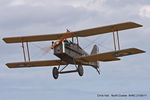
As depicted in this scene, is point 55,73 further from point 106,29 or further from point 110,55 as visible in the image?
point 106,29

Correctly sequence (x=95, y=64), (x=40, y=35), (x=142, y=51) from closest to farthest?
(x=142, y=51) → (x=40, y=35) → (x=95, y=64)

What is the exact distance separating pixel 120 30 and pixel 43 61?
5.98m

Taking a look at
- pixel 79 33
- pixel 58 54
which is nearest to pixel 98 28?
pixel 79 33

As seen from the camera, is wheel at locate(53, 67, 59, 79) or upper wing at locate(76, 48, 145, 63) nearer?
upper wing at locate(76, 48, 145, 63)

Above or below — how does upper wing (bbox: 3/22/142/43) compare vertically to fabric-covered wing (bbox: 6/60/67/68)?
above

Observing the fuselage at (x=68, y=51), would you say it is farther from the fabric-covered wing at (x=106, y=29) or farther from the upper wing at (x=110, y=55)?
the fabric-covered wing at (x=106, y=29)

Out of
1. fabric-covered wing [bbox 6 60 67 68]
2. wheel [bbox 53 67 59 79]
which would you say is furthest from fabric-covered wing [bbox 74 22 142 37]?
fabric-covered wing [bbox 6 60 67 68]

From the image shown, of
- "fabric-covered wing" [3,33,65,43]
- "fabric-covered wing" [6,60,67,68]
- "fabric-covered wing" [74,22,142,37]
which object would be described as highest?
"fabric-covered wing" [74,22,142,37]

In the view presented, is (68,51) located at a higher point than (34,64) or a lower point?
higher

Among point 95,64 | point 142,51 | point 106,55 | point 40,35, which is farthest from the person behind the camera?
point 95,64

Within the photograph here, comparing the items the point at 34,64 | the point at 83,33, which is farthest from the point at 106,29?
the point at 34,64

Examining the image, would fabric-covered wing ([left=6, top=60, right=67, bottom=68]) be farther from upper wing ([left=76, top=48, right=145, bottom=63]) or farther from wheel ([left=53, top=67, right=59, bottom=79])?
upper wing ([left=76, top=48, right=145, bottom=63])

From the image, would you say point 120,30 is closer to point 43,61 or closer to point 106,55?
point 106,55

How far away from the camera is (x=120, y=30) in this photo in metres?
25.5
